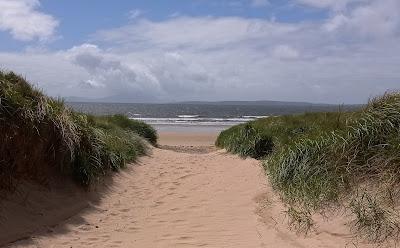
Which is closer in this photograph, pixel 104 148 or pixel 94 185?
pixel 94 185

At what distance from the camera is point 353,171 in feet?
22.7

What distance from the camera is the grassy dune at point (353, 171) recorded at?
583 cm

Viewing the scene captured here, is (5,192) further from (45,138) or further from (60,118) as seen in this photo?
(60,118)

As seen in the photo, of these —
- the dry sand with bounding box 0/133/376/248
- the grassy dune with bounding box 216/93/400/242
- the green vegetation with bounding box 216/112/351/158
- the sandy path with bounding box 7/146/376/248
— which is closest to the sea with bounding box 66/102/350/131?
the green vegetation with bounding box 216/112/351/158

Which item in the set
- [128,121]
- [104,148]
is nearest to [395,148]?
[104,148]

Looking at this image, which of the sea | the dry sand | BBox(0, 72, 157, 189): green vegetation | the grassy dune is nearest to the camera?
the grassy dune

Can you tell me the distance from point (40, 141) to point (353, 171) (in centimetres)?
482

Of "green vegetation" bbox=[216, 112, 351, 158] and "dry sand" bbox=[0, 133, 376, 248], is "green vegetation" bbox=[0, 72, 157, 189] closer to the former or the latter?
"dry sand" bbox=[0, 133, 376, 248]

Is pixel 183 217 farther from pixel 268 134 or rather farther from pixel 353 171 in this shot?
pixel 268 134

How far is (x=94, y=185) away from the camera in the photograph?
28.6ft

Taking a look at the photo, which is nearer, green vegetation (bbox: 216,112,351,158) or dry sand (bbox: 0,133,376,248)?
dry sand (bbox: 0,133,376,248)

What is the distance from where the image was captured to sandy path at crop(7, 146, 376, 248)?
6188 mm

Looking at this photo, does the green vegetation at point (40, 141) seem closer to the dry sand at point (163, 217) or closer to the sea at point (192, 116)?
the dry sand at point (163, 217)

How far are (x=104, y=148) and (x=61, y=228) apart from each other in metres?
3.36
